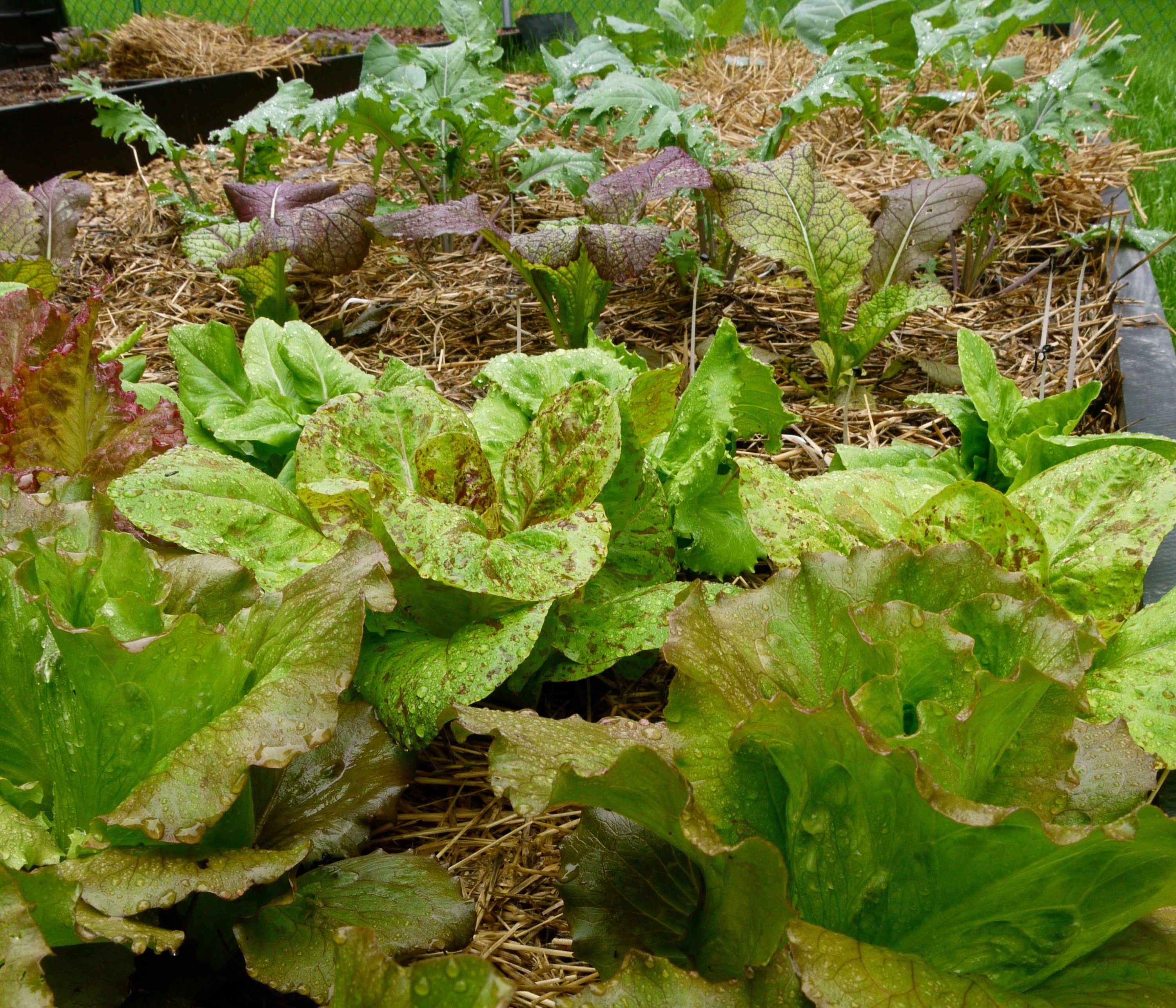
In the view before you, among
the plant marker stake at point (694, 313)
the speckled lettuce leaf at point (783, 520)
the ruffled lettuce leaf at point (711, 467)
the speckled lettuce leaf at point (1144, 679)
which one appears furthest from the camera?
the plant marker stake at point (694, 313)

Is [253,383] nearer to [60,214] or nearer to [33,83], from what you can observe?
[60,214]

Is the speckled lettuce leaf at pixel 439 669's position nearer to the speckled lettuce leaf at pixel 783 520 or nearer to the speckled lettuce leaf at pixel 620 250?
the speckled lettuce leaf at pixel 783 520

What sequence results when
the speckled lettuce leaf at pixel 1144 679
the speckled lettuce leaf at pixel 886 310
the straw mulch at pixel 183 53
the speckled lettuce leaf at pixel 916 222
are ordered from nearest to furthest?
1. the speckled lettuce leaf at pixel 1144 679
2. the speckled lettuce leaf at pixel 886 310
3. the speckled lettuce leaf at pixel 916 222
4. the straw mulch at pixel 183 53

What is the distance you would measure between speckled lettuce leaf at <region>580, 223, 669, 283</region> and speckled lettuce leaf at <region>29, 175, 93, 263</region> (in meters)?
1.51

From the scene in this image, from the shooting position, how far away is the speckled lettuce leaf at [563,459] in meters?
1.13

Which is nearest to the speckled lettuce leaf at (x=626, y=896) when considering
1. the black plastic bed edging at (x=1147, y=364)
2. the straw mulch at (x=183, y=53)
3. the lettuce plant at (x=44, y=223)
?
the black plastic bed edging at (x=1147, y=364)

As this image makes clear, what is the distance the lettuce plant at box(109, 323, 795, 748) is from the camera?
3.41ft

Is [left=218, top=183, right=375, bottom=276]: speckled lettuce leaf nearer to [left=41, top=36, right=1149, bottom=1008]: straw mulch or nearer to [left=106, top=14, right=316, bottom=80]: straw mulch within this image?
[left=41, top=36, right=1149, bottom=1008]: straw mulch

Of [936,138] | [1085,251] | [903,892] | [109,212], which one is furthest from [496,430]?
[936,138]

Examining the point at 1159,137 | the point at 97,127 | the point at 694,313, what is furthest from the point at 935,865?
the point at 97,127

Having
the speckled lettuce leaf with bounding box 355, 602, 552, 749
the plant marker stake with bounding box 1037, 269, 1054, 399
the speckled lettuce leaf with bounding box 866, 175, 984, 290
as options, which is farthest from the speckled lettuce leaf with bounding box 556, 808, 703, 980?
the speckled lettuce leaf with bounding box 866, 175, 984, 290

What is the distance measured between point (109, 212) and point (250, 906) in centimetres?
279

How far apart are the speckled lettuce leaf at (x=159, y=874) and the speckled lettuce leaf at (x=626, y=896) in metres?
0.26

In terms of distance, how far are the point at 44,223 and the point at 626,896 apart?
239cm
